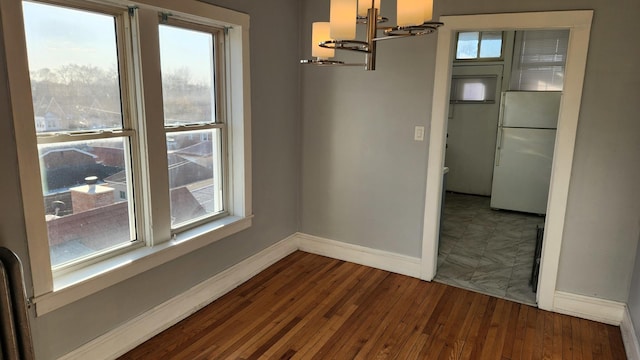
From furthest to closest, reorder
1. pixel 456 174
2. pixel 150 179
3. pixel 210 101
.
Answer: pixel 456 174, pixel 210 101, pixel 150 179

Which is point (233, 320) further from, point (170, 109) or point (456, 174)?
point (456, 174)

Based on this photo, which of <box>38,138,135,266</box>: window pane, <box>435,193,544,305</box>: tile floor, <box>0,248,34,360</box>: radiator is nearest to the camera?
<box>0,248,34,360</box>: radiator

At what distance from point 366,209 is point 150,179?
1.90 metres

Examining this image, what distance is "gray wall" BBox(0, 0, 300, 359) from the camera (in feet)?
5.98

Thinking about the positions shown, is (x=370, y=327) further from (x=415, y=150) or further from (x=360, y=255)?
(x=415, y=150)

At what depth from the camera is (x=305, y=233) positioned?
3977mm

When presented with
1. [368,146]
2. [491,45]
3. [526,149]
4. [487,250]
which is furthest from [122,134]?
[491,45]

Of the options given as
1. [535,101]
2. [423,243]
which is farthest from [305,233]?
[535,101]

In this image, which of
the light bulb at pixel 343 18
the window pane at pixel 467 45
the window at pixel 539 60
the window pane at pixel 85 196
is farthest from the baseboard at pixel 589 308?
the window pane at pixel 467 45

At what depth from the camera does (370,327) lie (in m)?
2.75

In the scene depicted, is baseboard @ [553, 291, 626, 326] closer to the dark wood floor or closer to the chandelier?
the dark wood floor

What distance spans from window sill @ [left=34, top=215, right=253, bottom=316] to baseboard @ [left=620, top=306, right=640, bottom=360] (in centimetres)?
272

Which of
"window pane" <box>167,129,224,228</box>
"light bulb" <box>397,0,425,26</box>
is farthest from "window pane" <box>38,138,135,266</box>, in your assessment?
"light bulb" <box>397,0,425,26</box>

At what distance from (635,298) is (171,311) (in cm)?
301
